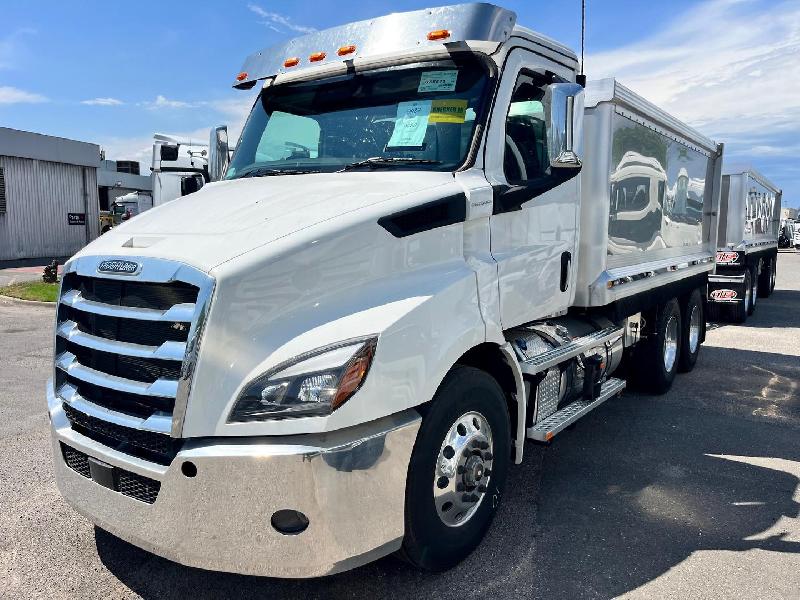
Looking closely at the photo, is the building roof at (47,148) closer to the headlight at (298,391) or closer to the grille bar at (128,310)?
the grille bar at (128,310)

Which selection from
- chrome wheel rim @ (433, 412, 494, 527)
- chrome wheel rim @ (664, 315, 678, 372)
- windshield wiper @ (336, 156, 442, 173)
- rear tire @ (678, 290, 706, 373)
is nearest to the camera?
chrome wheel rim @ (433, 412, 494, 527)

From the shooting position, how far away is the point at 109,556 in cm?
341

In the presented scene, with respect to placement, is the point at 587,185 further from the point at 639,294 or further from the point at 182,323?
the point at 182,323

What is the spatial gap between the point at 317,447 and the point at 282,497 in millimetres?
238

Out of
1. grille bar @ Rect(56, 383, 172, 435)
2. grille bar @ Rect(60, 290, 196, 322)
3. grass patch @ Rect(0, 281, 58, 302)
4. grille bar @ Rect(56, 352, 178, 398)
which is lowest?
grass patch @ Rect(0, 281, 58, 302)

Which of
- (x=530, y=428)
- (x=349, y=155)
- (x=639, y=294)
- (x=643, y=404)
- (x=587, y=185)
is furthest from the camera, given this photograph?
(x=643, y=404)

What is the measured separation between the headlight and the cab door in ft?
4.46

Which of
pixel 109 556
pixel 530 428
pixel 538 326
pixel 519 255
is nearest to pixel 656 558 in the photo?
pixel 530 428

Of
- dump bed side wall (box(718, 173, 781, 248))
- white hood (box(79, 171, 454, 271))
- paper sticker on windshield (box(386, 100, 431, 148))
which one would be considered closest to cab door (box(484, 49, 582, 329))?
paper sticker on windshield (box(386, 100, 431, 148))

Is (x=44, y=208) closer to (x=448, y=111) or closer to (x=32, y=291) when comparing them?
(x=32, y=291)

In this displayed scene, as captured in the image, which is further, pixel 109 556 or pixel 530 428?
pixel 530 428

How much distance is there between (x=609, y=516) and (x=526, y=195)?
2.07 metres

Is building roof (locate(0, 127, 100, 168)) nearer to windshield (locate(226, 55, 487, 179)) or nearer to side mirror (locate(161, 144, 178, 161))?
side mirror (locate(161, 144, 178, 161))

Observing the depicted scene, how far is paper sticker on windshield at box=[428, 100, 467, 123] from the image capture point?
357cm
